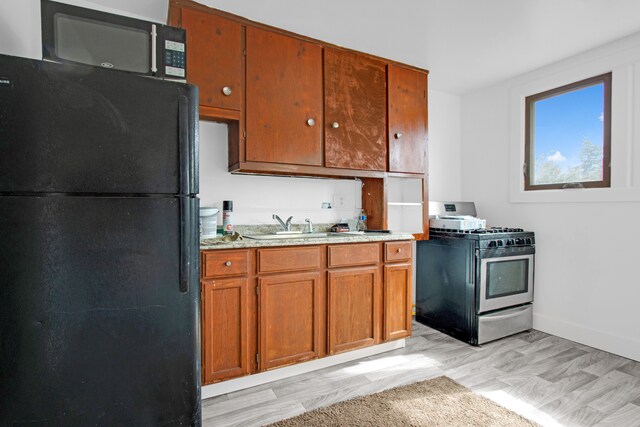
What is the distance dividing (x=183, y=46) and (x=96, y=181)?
0.68m

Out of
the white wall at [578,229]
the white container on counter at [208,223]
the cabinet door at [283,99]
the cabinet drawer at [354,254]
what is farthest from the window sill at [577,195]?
the white container on counter at [208,223]

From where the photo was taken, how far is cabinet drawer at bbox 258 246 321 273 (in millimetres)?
2113

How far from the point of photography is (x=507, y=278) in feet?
9.77

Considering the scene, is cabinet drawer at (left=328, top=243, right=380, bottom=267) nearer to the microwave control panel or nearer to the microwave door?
the microwave control panel

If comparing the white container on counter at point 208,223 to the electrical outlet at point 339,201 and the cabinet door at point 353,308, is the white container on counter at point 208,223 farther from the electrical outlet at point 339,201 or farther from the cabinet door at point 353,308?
the electrical outlet at point 339,201

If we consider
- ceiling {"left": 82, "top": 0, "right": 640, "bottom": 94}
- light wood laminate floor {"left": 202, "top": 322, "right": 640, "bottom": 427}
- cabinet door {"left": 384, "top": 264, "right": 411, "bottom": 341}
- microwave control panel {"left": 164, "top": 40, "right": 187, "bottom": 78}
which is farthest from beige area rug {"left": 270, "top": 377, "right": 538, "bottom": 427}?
ceiling {"left": 82, "top": 0, "right": 640, "bottom": 94}

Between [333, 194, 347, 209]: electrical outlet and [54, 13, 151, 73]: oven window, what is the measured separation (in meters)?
1.95

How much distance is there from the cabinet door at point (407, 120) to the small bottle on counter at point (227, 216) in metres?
1.38

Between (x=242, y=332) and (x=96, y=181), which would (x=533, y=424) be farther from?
(x=96, y=181)

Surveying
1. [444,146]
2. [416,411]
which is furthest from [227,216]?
[444,146]

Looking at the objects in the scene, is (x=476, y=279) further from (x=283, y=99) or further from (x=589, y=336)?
(x=283, y=99)

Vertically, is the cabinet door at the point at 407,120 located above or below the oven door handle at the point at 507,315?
above

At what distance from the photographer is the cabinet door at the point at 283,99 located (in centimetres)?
230

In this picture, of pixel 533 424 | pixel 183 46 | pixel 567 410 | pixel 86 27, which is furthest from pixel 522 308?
pixel 86 27
